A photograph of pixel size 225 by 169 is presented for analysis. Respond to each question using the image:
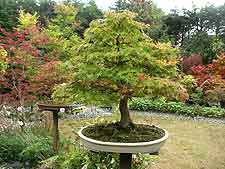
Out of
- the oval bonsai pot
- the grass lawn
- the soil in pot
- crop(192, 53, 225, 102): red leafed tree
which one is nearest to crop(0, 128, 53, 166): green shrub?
the grass lawn

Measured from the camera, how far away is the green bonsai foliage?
2824mm

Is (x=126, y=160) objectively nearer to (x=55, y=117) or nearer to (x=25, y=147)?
(x=55, y=117)

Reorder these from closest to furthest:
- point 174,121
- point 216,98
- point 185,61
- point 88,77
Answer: point 88,77 < point 174,121 < point 216,98 < point 185,61

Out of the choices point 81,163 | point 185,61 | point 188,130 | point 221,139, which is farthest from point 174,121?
point 81,163

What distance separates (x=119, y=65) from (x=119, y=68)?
0.05 m

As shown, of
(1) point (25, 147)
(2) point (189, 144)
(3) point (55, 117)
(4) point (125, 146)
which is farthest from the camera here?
(2) point (189, 144)

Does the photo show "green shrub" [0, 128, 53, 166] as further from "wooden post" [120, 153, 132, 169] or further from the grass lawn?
"wooden post" [120, 153, 132, 169]

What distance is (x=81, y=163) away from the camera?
413 centimetres

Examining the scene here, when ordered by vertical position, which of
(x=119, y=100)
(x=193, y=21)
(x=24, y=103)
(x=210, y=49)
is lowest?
(x=24, y=103)

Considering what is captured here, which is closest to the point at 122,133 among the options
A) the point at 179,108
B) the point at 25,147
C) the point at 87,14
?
the point at 25,147

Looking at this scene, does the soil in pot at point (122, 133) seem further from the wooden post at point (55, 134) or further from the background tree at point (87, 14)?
the background tree at point (87, 14)

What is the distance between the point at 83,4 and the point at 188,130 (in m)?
9.68

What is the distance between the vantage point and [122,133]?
2969 mm

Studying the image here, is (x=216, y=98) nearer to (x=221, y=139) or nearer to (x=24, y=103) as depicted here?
(x=221, y=139)
